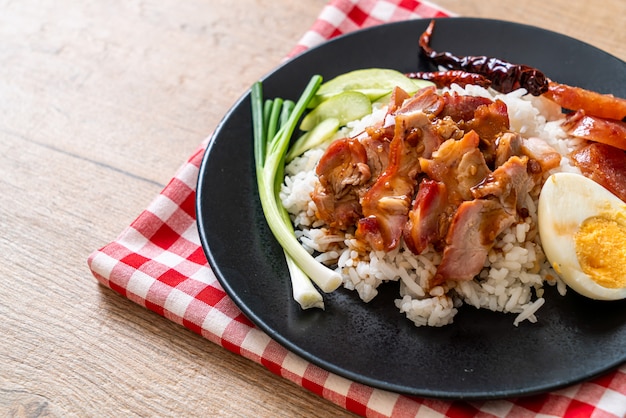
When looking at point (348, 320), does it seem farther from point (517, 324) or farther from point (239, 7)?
point (239, 7)

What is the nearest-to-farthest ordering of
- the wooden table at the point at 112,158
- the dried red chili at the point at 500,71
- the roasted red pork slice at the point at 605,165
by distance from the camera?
the wooden table at the point at 112,158 → the roasted red pork slice at the point at 605,165 → the dried red chili at the point at 500,71

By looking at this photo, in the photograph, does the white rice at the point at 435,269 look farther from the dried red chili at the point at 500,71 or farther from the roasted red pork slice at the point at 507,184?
the dried red chili at the point at 500,71

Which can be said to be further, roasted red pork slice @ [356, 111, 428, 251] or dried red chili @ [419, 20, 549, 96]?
dried red chili @ [419, 20, 549, 96]

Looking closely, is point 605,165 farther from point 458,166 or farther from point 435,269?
point 435,269

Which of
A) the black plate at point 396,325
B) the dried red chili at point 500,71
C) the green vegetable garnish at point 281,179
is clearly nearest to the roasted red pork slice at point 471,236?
the black plate at point 396,325

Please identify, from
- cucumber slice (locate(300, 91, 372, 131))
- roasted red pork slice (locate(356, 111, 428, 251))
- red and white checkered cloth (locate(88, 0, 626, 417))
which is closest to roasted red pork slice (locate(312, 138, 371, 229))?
roasted red pork slice (locate(356, 111, 428, 251))

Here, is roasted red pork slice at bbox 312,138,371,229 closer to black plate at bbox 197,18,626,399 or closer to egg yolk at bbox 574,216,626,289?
black plate at bbox 197,18,626,399
